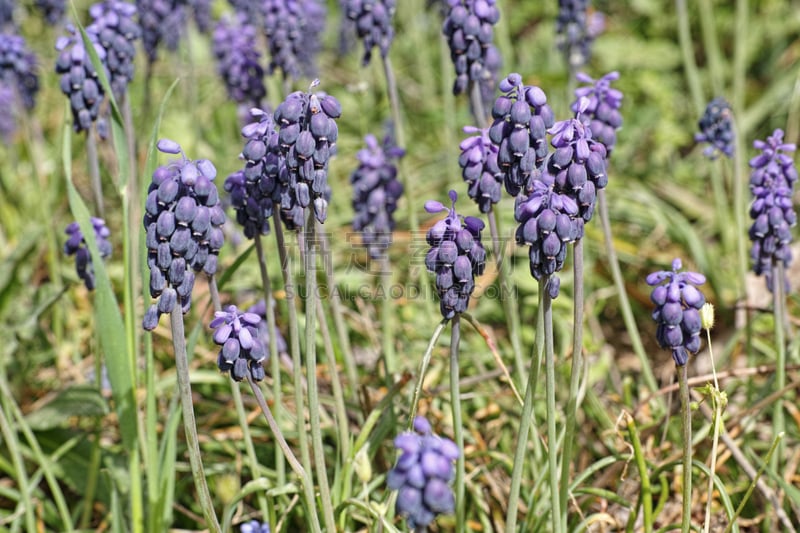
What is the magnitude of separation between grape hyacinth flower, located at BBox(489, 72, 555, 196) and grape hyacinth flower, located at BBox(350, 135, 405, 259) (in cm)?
179

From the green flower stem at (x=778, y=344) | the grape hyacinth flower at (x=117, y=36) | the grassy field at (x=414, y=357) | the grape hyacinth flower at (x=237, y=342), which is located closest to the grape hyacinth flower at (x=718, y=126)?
the grassy field at (x=414, y=357)

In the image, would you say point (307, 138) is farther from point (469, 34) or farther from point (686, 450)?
point (686, 450)

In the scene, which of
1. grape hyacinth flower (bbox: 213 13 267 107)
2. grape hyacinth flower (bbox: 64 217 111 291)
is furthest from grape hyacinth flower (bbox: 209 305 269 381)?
grape hyacinth flower (bbox: 213 13 267 107)

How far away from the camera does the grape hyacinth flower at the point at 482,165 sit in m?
3.72

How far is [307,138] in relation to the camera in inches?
120

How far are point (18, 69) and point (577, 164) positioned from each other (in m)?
4.54

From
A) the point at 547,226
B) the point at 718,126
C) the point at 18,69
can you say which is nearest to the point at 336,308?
the point at 547,226

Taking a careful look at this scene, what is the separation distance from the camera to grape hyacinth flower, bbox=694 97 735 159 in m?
4.89

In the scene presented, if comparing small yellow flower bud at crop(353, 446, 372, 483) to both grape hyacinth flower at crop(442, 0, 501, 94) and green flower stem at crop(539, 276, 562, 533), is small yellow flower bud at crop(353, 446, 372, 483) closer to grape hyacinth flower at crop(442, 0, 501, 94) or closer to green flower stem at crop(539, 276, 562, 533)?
green flower stem at crop(539, 276, 562, 533)

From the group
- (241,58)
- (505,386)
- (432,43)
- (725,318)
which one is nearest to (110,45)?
(241,58)

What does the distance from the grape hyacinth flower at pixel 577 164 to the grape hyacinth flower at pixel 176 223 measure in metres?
1.22

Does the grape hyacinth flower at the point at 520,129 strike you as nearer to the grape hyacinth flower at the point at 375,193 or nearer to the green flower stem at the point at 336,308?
the green flower stem at the point at 336,308

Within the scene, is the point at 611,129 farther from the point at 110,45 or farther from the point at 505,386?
the point at 110,45

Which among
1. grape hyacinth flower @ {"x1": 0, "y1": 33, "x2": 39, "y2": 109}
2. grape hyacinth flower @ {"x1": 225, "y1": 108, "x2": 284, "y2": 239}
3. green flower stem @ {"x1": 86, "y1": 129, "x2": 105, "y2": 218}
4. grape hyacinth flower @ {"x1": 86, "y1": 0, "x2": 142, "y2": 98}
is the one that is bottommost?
grape hyacinth flower @ {"x1": 225, "y1": 108, "x2": 284, "y2": 239}
